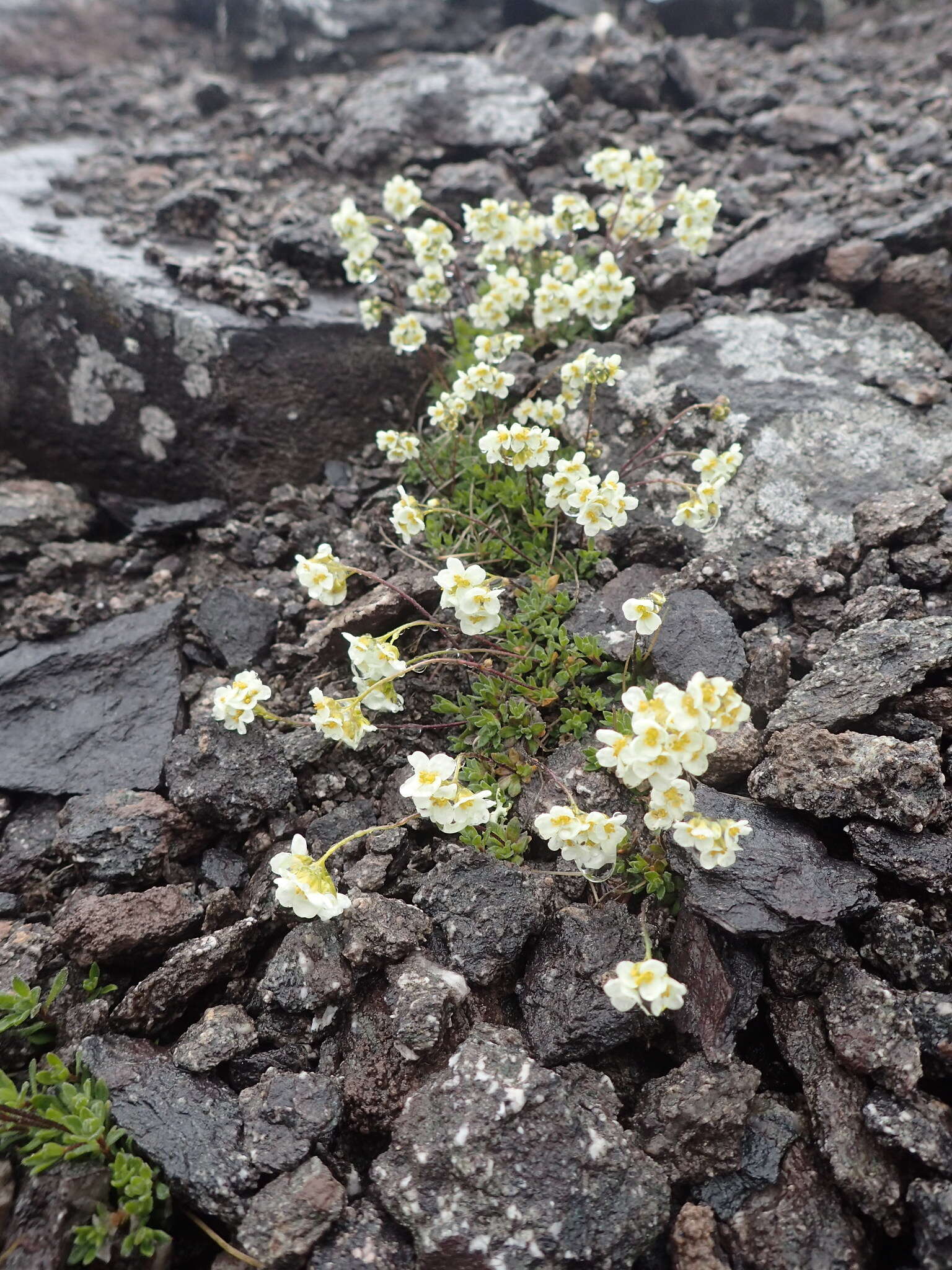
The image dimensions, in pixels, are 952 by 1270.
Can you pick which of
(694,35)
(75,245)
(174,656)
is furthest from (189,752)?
(694,35)

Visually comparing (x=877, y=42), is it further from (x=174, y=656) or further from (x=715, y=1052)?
(x=715, y=1052)

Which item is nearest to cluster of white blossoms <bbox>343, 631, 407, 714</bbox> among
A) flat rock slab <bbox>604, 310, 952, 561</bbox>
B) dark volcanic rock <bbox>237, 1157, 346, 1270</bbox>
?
dark volcanic rock <bbox>237, 1157, 346, 1270</bbox>

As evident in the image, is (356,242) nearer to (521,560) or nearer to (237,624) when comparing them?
(521,560)

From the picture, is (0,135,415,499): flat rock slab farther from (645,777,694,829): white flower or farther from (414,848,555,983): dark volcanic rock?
(645,777,694,829): white flower

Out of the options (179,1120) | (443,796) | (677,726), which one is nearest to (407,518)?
(443,796)

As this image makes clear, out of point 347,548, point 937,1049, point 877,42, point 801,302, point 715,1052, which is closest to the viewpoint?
point 937,1049

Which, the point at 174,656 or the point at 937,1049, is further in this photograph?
the point at 174,656
